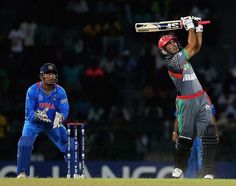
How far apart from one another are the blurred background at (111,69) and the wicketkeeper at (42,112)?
4.53 metres

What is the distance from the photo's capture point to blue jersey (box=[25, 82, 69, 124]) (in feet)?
43.4

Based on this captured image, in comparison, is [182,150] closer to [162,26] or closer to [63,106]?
[162,26]

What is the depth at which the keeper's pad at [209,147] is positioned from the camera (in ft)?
40.5

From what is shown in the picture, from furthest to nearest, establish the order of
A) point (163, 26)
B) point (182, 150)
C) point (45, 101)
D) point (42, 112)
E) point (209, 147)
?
point (45, 101)
point (42, 112)
point (163, 26)
point (182, 150)
point (209, 147)

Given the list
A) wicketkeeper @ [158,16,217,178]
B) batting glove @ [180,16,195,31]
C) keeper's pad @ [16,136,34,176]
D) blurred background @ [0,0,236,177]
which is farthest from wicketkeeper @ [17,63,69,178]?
blurred background @ [0,0,236,177]

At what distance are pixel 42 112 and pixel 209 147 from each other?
8.26 ft

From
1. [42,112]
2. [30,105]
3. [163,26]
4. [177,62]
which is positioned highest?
[163,26]

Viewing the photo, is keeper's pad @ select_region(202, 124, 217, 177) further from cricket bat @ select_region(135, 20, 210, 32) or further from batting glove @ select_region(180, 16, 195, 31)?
cricket bat @ select_region(135, 20, 210, 32)

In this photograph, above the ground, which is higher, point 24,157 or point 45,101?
point 45,101

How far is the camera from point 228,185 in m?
11.1

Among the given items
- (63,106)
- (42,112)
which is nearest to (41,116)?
(42,112)

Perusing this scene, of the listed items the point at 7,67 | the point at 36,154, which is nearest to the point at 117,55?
the point at 7,67

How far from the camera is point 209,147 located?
486 inches

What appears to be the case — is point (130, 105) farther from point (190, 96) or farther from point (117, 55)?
point (190, 96)
